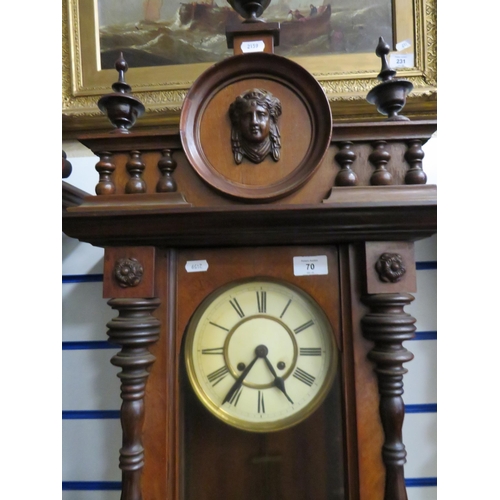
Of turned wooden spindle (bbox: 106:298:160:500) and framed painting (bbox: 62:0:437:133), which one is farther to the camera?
framed painting (bbox: 62:0:437:133)

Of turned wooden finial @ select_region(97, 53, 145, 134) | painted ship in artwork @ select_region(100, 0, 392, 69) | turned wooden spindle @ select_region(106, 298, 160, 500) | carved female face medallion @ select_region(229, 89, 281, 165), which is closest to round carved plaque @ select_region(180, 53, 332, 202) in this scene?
carved female face medallion @ select_region(229, 89, 281, 165)

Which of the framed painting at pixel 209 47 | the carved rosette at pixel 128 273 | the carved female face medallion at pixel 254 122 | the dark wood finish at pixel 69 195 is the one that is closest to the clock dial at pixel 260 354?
the carved rosette at pixel 128 273

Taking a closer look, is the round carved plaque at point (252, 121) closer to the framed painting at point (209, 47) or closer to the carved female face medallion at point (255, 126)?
the carved female face medallion at point (255, 126)

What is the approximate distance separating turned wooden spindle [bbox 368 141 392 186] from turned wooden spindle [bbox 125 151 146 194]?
320mm

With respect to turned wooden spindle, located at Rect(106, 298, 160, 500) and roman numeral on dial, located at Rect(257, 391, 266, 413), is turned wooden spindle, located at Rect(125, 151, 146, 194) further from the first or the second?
roman numeral on dial, located at Rect(257, 391, 266, 413)

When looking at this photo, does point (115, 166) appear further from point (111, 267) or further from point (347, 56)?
point (347, 56)

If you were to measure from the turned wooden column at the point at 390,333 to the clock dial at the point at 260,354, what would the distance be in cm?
7

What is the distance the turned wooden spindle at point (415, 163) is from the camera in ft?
1.64

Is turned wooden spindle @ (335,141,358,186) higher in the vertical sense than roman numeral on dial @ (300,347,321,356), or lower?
higher

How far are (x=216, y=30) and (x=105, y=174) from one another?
49cm

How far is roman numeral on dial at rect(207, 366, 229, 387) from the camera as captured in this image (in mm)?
540

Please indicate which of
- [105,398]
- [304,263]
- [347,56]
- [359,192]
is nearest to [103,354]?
[105,398]

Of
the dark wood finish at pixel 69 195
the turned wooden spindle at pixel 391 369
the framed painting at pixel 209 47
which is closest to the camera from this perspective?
the turned wooden spindle at pixel 391 369

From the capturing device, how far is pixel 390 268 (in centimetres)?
49
